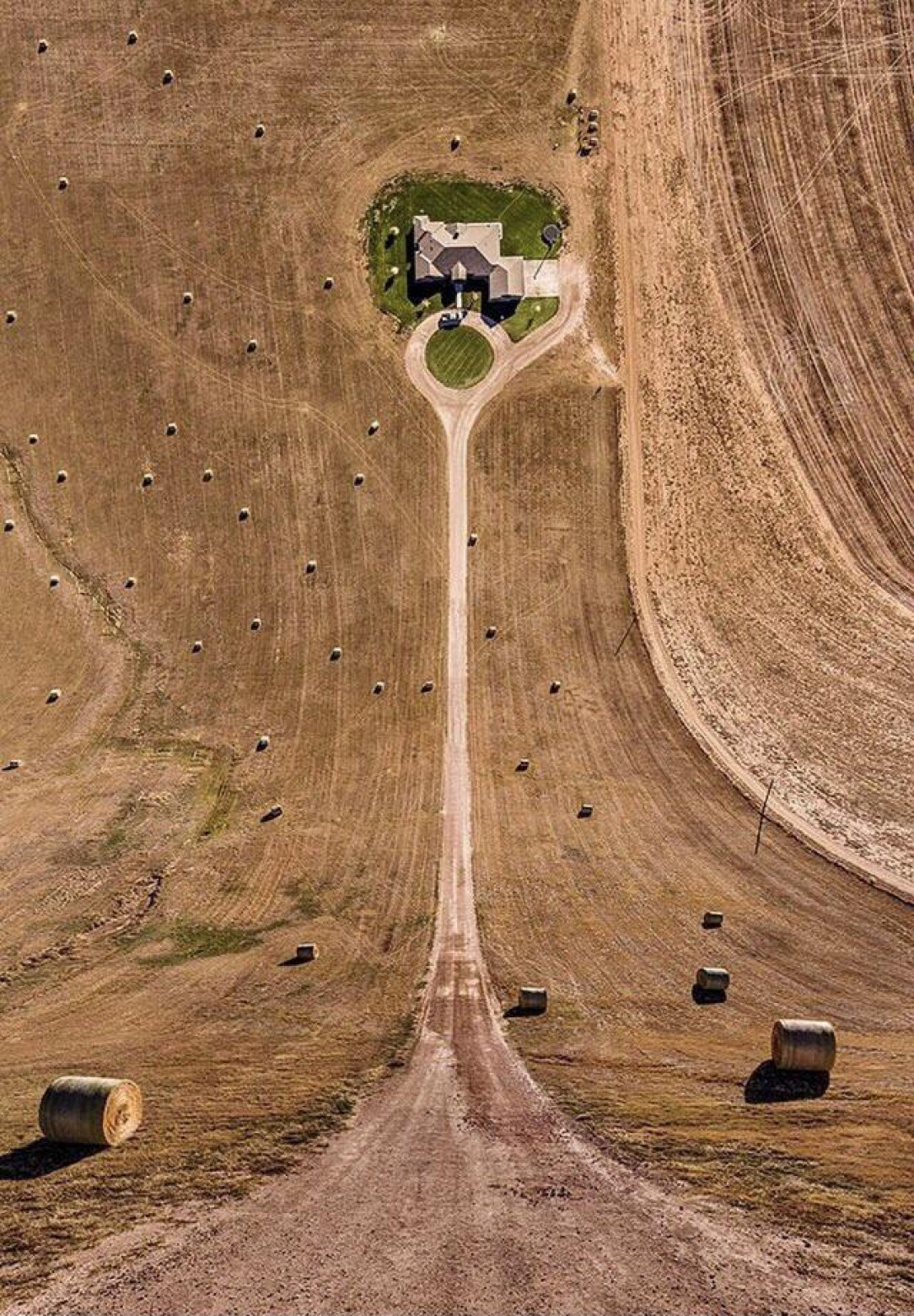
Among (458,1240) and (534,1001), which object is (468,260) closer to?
→ (534,1001)

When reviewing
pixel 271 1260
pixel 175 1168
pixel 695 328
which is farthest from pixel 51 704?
pixel 695 328

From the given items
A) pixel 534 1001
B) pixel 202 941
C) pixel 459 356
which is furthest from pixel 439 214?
pixel 534 1001

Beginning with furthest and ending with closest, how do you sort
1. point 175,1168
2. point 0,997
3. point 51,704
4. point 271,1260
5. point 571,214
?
point 571,214 < point 51,704 < point 0,997 < point 175,1168 < point 271,1260

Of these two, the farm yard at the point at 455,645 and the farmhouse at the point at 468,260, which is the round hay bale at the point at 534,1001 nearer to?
the farm yard at the point at 455,645

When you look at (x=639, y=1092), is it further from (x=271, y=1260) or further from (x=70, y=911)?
(x=70, y=911)

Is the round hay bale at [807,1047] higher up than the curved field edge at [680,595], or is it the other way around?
the curved field edge at [680,595]

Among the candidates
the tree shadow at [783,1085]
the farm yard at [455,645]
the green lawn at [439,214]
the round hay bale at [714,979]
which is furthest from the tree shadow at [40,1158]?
the green lawn at [439,214]

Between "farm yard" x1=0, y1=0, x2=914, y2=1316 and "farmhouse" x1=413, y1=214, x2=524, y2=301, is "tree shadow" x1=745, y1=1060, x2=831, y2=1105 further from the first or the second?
"farmhouse" x1=413, y1=214, x2=524, y2=301
